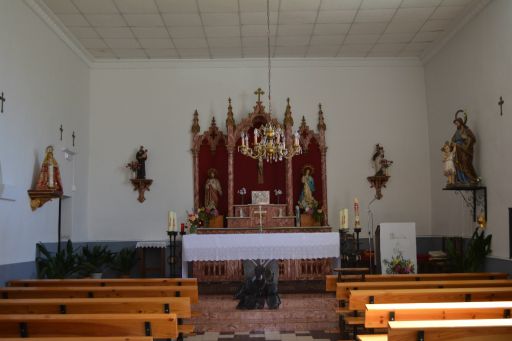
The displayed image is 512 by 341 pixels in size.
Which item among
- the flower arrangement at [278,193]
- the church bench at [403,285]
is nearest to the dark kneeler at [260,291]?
the church bench at [403,285]

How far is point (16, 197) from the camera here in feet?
28.1

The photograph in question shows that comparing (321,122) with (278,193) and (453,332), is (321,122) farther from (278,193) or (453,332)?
(453,332)

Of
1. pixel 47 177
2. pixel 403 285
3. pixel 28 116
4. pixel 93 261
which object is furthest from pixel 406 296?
pixel 93 261

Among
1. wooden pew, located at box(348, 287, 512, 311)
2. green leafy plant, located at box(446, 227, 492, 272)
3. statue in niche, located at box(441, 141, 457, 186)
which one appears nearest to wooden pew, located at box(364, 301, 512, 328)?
wooden pew, located at box(348, 287, 512, 311)

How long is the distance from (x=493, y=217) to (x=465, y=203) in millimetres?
1175

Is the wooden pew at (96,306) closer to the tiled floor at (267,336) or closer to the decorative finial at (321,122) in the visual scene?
the tiled floor at (267,336)

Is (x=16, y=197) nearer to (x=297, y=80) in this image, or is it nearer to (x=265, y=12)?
(x=265, y=12)

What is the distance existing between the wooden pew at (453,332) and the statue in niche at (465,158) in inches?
251

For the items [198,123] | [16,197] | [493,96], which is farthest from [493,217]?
[16,197]

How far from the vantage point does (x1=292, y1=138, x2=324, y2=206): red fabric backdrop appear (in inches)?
483

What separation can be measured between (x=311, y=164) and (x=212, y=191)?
2233 mm

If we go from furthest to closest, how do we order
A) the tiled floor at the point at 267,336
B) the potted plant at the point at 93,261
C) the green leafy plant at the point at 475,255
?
the potted plant at the point at 93,261
the green leafy plant at the point at 475,255
the tiled floor at the point at 267,336

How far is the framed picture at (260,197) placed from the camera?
1191 cm

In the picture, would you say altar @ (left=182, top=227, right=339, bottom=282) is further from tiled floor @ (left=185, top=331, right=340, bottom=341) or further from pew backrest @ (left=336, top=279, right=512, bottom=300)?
pew backrest @ (left=336, top=279, right=512, bottom=300)
